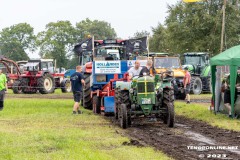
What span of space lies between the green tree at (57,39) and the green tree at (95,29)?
2.10 metres

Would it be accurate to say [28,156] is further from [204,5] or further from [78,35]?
[78,35]

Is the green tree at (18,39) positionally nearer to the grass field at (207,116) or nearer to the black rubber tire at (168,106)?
the grass field at (207,116)

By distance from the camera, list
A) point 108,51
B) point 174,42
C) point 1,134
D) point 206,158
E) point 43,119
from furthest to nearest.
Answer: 1. point 174,42
2. point 108,51
3. point 43,119
4. point 1,134
5. point 206,158

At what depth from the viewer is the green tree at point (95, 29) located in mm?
116488

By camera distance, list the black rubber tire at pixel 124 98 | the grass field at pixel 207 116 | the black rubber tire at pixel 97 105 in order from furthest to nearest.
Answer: the black rubber tire at pixel 97 105 < the grass field at pixel 207 116 < the black rubber tire at pixel 124 98

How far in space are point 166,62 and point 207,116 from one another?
11.8m

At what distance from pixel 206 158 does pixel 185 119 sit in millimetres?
8692

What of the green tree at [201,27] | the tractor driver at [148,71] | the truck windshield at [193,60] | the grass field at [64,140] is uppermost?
the green tree at [201,27]

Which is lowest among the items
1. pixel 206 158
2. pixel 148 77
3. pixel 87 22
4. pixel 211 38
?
pixel 206 158

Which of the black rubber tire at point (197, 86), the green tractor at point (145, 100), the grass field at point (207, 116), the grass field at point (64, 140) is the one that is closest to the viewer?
the grass field at point (64, 140)

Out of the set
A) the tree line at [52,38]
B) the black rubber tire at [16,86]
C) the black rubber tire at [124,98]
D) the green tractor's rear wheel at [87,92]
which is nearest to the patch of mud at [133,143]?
the black rubber tire at [124,98]

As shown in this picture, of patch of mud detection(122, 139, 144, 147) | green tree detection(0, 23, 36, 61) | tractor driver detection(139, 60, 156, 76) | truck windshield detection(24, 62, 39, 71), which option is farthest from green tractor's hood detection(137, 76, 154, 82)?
green tree detection(0, 23, 36, 61)

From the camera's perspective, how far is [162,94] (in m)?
16.9

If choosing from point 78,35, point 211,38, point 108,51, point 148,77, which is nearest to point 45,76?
point 108,51
